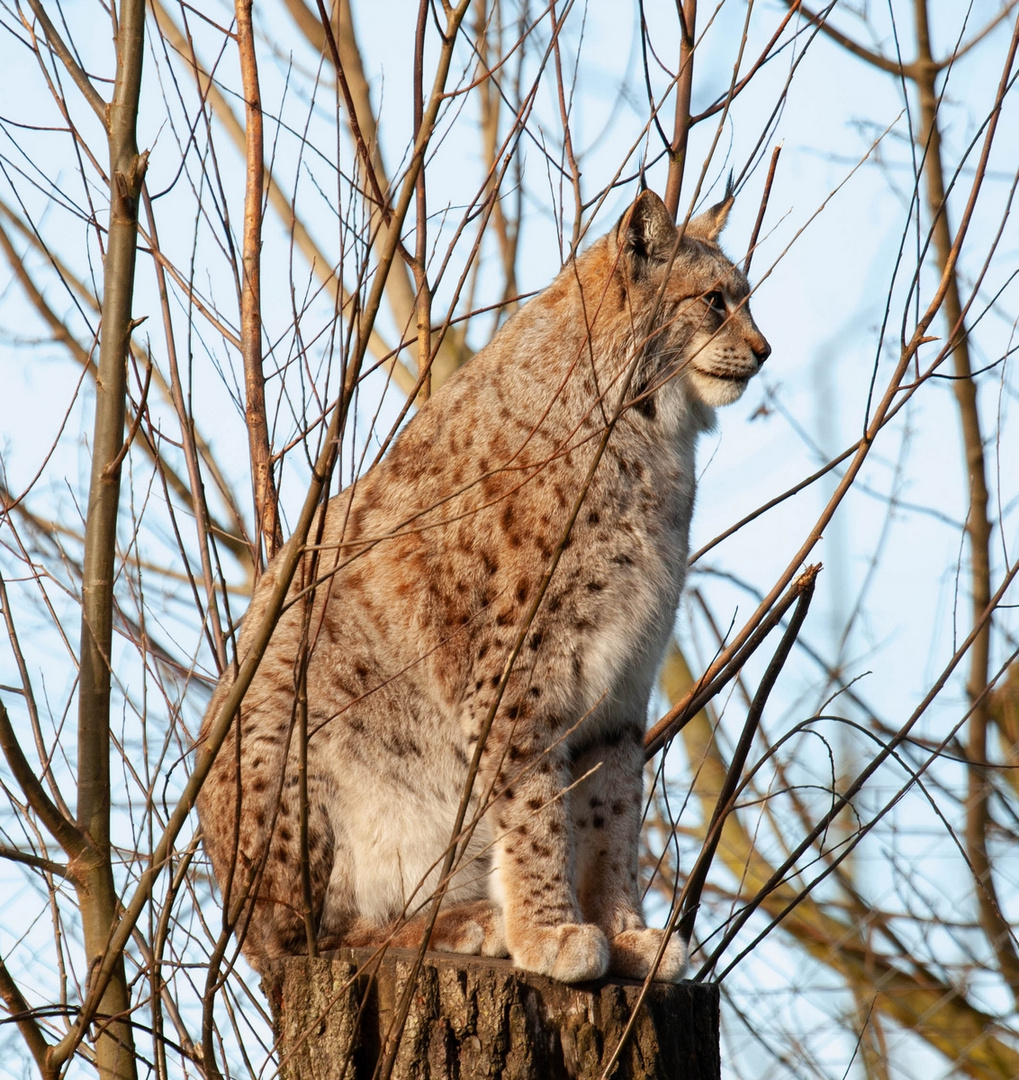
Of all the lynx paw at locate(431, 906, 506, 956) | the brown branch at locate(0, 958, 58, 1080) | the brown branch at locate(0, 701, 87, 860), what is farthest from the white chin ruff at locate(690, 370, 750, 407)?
the brown branch at locate(0, 958, 58, 1080)

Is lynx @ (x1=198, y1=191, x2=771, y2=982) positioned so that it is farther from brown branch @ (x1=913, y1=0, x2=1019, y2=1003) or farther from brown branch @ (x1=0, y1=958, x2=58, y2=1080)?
brown branch @ (x1=913, y1=0, x2=1019, y2=1003)

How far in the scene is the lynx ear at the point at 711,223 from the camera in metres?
4.58

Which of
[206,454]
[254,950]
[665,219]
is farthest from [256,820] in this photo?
[206,454]

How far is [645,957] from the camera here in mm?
3469

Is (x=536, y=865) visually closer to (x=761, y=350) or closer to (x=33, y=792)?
(x=33, y=792)

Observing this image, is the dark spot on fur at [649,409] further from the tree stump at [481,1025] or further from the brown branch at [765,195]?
the tree stump at [481,1025]

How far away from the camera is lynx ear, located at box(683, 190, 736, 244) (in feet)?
15.0

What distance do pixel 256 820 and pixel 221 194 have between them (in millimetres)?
1824

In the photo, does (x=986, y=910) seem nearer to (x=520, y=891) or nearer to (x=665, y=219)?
(x=520, y=891)

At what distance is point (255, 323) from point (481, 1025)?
95.0 inches

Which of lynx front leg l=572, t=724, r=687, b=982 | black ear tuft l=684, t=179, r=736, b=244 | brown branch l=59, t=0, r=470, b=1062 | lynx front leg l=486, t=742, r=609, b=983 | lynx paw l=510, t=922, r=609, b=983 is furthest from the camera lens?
black ear tuft l=684, t=179, r=736, b=244

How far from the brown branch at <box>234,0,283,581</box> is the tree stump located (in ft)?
5.11

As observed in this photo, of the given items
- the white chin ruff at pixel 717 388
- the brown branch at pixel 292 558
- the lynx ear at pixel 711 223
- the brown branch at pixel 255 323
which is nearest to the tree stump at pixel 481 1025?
the brown branch at pixel 292 558

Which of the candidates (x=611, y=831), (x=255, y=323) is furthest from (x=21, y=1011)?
(x=255, y=323)
